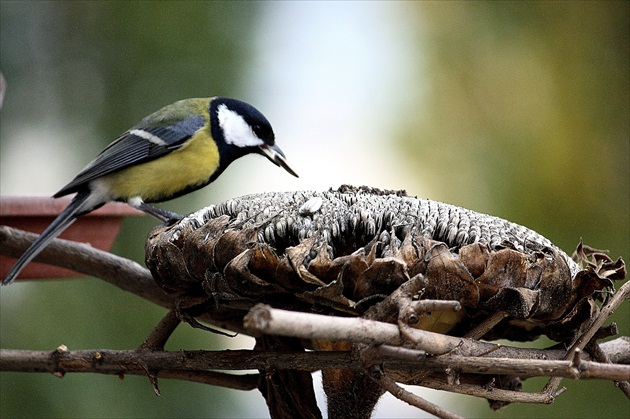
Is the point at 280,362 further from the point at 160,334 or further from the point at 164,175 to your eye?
the point at 164,175

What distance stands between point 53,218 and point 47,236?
0.35 ft

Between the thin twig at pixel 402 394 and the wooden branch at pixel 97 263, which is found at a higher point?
the thin twig at pixel 402 394

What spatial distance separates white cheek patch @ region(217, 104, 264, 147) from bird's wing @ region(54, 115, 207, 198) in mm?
30

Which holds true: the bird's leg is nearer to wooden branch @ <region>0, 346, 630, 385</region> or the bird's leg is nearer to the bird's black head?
the bird's black head

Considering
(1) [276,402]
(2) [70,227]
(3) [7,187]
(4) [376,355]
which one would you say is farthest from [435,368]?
(3) [7,187]

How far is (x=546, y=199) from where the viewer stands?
1061 mm

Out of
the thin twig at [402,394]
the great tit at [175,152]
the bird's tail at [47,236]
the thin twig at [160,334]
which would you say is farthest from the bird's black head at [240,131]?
the thin twig at [402,394]

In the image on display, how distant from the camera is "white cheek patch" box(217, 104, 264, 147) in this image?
1.00 m

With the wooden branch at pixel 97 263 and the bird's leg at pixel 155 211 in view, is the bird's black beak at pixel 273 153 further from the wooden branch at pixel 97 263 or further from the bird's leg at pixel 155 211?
the wooden branch at pixel 97 263

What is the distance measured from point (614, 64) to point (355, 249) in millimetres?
884

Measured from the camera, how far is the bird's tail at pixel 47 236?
0.75 m

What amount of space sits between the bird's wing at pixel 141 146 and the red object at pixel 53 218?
63 millimetres

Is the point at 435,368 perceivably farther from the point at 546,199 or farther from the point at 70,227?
the point at 546,199

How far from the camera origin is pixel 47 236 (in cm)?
75
